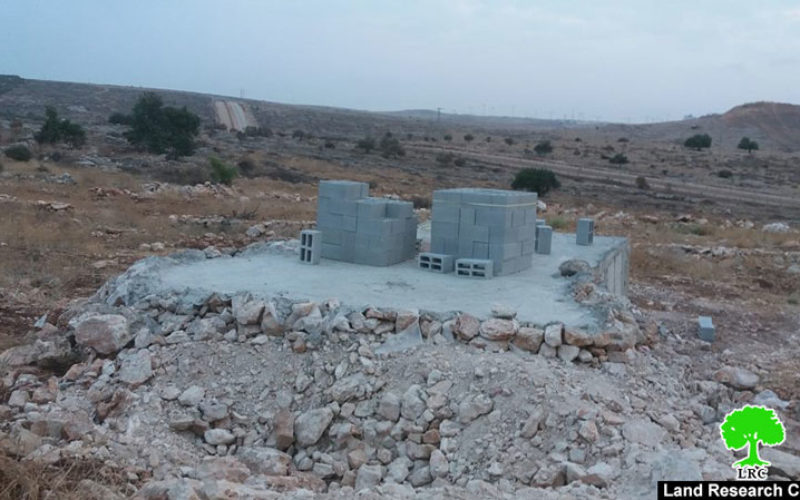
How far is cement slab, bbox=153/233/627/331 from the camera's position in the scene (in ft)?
27.3

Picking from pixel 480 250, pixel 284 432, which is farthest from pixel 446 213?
pixel 284 432

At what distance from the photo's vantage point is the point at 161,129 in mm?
30359

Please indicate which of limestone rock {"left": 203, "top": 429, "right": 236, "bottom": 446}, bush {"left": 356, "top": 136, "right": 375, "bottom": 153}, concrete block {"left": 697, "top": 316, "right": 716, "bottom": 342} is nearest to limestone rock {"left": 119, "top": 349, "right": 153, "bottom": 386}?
limestone rock {"left": 203, "top": 429, "right": 236, "bottom": 446}

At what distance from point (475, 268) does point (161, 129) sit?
77.9 feet

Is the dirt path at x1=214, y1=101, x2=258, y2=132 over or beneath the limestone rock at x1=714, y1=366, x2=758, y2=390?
over

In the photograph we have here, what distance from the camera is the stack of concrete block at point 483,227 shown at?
10.1m

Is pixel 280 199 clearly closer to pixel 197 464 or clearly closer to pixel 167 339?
pixel 167 339

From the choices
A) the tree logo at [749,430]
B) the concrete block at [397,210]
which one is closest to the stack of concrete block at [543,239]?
the concrete block at [397,210]

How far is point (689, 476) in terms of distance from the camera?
491 centimetres

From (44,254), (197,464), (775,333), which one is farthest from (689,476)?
(44,254)

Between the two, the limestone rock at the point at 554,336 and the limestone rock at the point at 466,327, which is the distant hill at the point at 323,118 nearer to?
the limestone rock at the point at 466,327

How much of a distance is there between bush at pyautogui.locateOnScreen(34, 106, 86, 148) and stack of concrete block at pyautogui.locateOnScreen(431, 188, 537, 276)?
24826mm

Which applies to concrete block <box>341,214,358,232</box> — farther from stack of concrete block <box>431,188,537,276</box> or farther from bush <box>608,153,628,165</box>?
bush <box>608,153,628,165</box>

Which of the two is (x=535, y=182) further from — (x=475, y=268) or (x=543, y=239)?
(x=475, y=268)
